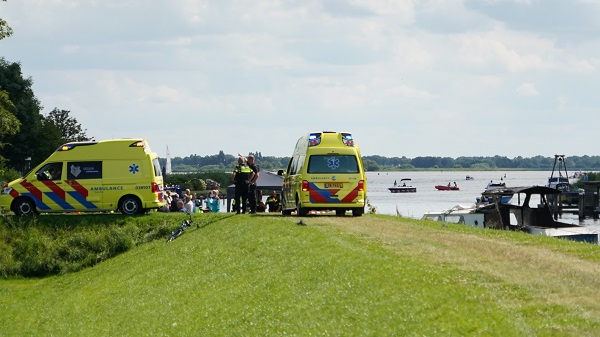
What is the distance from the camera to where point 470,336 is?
38.9ft

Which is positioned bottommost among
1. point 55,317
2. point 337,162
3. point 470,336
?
point 55,317

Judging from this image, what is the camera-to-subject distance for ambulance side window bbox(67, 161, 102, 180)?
35438 mm

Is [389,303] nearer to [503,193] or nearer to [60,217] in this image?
[60,217]

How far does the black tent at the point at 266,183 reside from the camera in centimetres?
4678

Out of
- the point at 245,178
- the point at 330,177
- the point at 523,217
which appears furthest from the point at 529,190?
the point at 245,178

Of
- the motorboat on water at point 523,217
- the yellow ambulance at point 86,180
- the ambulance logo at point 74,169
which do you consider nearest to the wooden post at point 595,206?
the motorboat on water at point 523,217

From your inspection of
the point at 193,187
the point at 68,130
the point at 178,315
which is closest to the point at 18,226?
the point at 178,315

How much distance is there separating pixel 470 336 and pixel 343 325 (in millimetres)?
2368

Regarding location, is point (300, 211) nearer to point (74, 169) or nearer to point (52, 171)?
point (74, 169)

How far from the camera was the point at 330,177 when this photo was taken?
31047 millimetres

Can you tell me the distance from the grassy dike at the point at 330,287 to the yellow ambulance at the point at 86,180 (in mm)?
5339

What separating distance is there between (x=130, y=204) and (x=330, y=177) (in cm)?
840

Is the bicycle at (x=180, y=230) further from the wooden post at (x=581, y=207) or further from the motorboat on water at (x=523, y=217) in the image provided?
the wooden post at (x=581, y=207)

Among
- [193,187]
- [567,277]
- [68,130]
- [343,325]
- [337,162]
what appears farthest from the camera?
[193,187]
